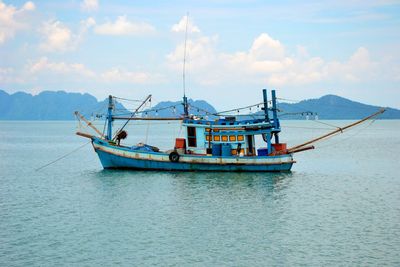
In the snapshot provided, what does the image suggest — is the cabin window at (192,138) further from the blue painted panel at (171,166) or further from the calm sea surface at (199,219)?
the calm sea surface at (199,219)

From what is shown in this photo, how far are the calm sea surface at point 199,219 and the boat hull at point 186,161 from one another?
899 mm

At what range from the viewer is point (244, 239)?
25.8 metres

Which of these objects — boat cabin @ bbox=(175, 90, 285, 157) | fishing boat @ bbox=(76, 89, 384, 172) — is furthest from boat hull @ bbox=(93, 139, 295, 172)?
boat cabin @ bbox=(175, 90, 285, 157)

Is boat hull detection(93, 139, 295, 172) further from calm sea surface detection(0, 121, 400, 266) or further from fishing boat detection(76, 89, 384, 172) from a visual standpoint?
calm sea surface detection(0, 121, 400, 266)

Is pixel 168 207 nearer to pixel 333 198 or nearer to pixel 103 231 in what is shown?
pixel 103 231

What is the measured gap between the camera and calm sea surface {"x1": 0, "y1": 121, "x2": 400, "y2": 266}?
23.3 m

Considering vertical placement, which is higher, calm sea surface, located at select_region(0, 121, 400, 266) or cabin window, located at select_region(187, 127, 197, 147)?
cabin window, located at select_region(187, 127, 197, 147)

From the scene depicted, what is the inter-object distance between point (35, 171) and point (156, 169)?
13955 mm

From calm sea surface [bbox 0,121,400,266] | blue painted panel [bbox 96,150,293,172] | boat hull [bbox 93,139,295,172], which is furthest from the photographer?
blue painted panel [bbox 96,150,293,172]

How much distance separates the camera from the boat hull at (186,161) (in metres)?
44.9

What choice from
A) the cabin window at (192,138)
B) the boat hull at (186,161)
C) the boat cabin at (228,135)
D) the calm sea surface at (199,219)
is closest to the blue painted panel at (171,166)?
the boat hull at (186,161)

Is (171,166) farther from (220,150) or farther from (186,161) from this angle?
(220,150)

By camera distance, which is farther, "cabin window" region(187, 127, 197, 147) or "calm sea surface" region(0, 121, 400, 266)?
"cabin window" region(187, 127, 197, 147)

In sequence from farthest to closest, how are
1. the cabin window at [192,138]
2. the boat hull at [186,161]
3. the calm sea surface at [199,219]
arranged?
the cabin window at [192,138], the boat hull at [186,161], the calm sea surface at [199,219]
